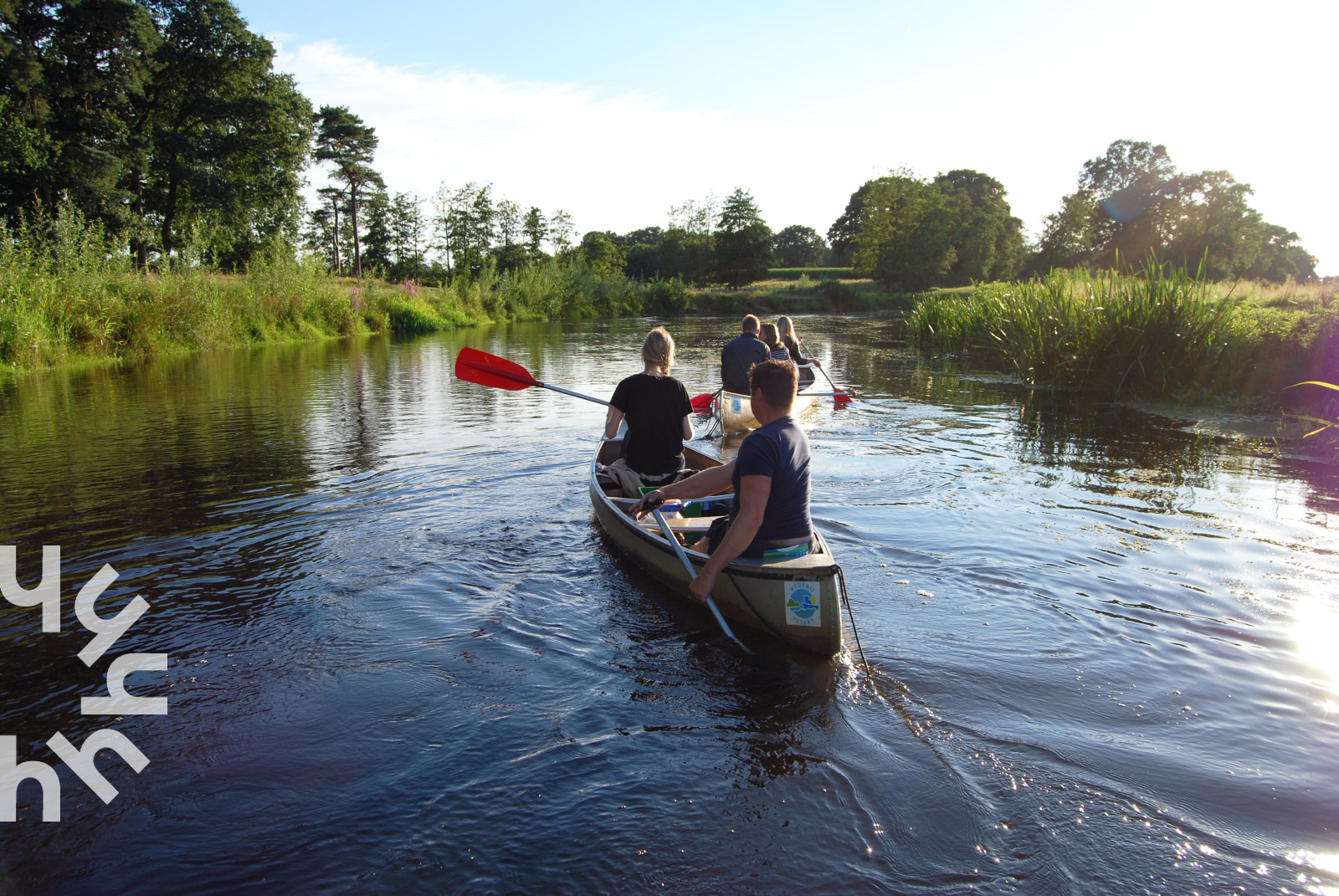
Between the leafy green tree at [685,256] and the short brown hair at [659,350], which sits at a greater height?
the leafy green tree at [685,256]

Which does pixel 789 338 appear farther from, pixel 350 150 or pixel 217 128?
pixel 350 150

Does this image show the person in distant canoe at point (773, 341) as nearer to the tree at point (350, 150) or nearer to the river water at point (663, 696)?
the river water at point (663, 696)

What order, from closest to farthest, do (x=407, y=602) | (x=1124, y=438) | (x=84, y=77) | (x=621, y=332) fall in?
(x=407, y=602) < (x=1124, y=438) < (x=84, y=77) < (x=621, y=332)

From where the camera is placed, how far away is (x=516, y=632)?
15.5ft

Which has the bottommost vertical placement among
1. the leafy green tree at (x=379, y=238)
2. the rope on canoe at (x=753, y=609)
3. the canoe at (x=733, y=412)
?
the rope on canoe at (x=753, y=609)

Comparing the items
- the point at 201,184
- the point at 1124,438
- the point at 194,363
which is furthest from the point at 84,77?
the point at 1124,438

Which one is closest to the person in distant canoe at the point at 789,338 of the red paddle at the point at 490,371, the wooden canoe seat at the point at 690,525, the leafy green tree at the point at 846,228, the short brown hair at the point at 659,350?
the red paddle at the point at 490,371

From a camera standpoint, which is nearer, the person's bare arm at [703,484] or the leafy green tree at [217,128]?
the person's bare arm at [703,484]

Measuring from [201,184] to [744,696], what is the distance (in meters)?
41.9

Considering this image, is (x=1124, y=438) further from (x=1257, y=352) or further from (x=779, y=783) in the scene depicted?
(x=779, y=783)

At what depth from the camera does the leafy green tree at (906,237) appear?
6397cm

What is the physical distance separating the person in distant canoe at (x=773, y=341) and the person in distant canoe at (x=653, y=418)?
4.94 meters

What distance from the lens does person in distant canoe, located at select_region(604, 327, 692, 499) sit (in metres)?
6.25

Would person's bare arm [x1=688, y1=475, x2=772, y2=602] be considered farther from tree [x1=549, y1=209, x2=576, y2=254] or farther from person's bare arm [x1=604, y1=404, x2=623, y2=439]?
tree [x1=549, y1=209, x2=576, y2=254]
